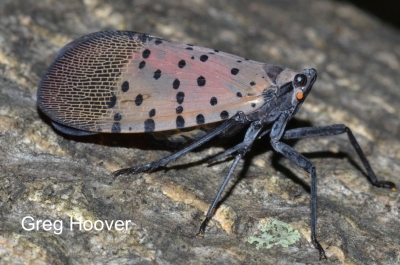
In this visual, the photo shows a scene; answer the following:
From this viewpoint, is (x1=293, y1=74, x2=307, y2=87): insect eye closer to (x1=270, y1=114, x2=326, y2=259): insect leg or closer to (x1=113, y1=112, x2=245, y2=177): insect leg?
(x1=270, y1=114, x2=326, y2=259): insect leg

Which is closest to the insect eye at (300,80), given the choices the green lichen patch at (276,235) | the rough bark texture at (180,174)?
the rough bark texture at (180,174)

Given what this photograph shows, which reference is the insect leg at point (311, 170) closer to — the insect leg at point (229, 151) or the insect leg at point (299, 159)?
the insect leg at point (299, 159)

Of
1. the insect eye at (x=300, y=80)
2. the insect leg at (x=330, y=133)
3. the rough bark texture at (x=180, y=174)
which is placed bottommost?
the rough bark texture at (x=180, y=174)

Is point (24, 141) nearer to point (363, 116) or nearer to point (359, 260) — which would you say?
point (359, 260)

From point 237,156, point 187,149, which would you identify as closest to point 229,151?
point 237,156

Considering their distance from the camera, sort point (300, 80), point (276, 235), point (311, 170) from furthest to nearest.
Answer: point (300, 80) < point (311, 170) < point (276, 235)

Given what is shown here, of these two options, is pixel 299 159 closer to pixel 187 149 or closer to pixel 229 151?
pixel 229 151
